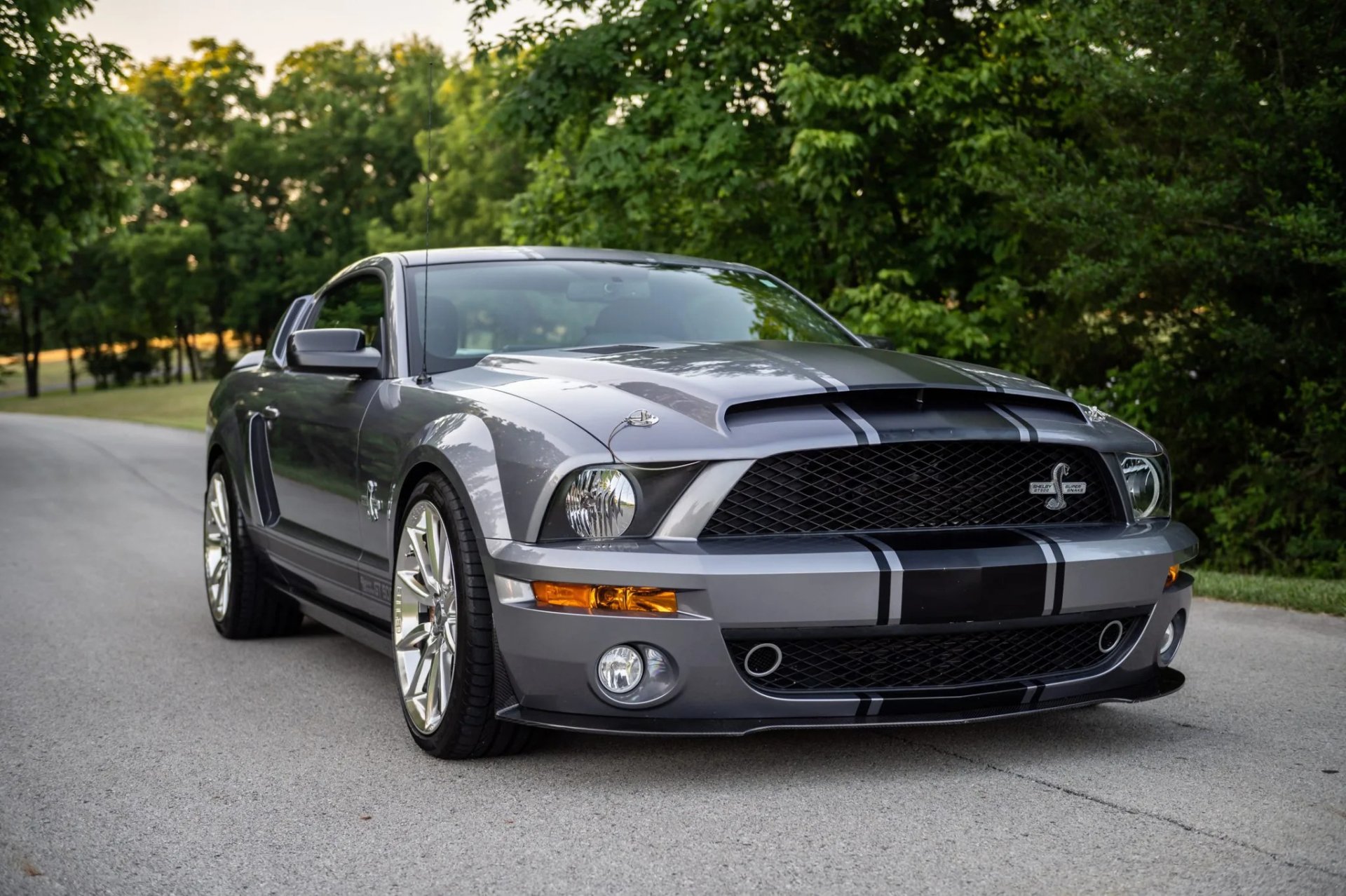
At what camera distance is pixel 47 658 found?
234 inches

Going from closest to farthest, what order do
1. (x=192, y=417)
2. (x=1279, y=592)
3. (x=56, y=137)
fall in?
(x=1279, y=592) → (x=56, y=137) → (x=192, y=417)

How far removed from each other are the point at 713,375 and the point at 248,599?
3.03 m

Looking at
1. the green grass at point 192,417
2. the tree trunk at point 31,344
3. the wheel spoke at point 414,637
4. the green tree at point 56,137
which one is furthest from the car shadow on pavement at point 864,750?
the tree trunk at point 31,344

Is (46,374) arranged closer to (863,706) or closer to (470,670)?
(470,670)

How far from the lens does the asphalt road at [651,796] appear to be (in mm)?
3182

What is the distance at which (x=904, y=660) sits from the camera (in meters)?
3.83

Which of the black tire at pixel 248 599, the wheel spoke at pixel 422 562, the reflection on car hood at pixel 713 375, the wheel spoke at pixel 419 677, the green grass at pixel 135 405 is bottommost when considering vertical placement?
the green grass at pixel 135 405

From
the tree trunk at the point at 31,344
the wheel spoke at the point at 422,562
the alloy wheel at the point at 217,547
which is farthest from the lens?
the tree trunk at the point at 31,344

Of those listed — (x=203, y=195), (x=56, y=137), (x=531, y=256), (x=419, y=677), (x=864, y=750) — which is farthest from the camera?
(x=203, y=195)

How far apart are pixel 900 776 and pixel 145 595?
16.5 feet

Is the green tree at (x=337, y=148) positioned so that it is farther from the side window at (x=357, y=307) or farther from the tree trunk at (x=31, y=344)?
the side window at (x=357, y=307)

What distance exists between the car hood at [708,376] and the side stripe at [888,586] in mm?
509

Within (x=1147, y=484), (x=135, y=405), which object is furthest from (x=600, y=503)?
(x=135, y=405)

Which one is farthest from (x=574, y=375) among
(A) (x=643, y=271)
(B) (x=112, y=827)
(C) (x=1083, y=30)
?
(C) (x=1083, y=30)
